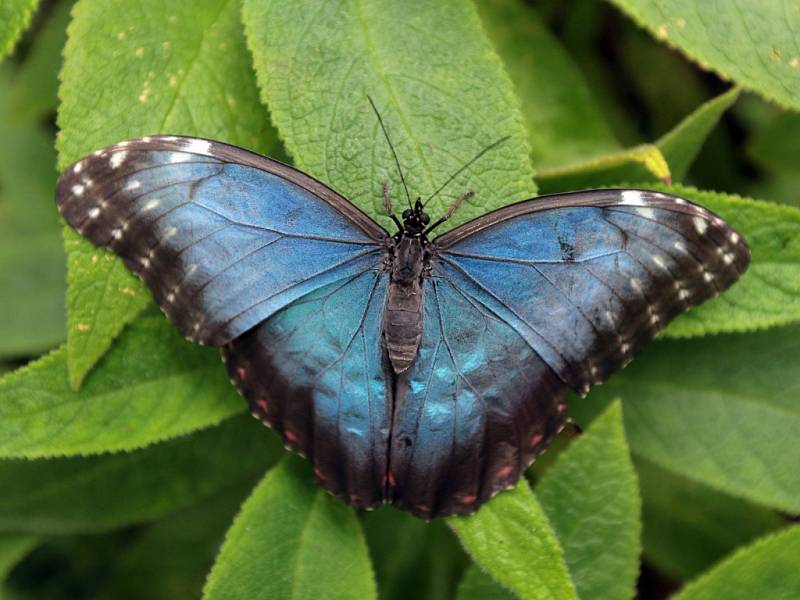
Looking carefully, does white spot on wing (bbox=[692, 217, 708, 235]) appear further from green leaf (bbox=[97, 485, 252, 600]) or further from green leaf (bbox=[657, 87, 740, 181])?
green leaf (bbox=[97, 485, 252, 600])

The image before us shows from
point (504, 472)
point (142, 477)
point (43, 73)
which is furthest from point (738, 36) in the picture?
point (43, 73)

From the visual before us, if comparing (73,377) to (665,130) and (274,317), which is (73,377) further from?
(665,130)

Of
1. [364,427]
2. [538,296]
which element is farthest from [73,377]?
[538,296]

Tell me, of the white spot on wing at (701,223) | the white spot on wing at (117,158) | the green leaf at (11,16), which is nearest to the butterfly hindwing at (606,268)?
the white spot on wing at (701,223)

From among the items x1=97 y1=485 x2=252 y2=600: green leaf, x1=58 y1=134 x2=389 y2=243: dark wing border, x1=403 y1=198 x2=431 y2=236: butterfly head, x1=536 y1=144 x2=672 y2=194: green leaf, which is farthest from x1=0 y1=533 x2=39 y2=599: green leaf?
x1=536 y1=144 x2=672 y2=194: green leaf

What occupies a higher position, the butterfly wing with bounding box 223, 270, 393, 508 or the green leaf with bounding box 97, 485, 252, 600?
the butterfly wing with bounding box 223, 270, 393, 508

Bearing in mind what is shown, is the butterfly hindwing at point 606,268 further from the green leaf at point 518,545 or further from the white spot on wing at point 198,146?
the white spot on wing at point 198,146
